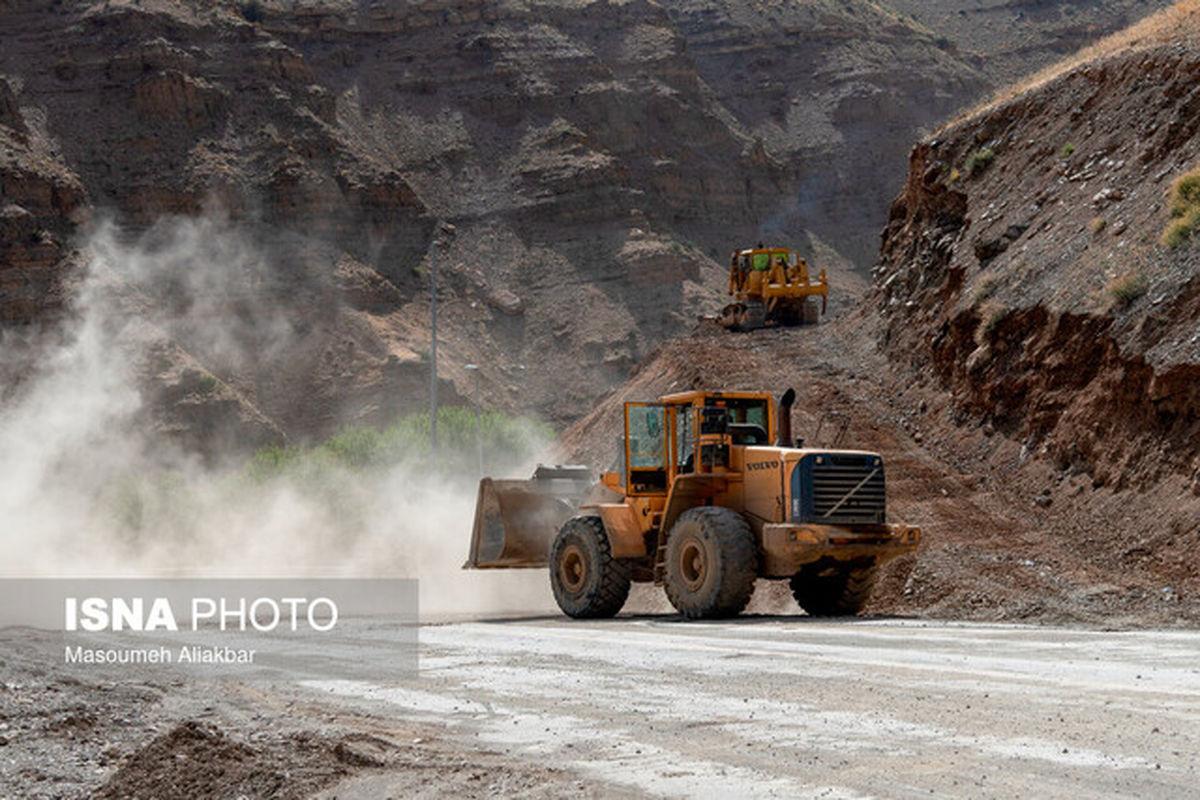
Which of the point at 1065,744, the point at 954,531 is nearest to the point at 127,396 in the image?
the point at 954,531

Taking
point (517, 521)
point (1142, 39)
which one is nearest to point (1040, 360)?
point (1142, 39)

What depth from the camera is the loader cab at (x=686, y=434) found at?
20109 millimetres

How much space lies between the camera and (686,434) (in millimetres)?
20453

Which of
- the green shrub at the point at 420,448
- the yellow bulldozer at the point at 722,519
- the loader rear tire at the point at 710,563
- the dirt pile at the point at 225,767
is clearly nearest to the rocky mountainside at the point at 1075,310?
the yellow bulldozer at the point at 722,519

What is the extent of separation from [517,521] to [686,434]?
13.2 ft

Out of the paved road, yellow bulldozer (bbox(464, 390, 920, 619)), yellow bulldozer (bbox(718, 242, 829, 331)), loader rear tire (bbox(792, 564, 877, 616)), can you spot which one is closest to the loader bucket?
yellow bulldozer (bbox(464, 390, 920, 619))

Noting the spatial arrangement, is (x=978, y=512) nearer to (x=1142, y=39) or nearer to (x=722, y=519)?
(x=722, y=519)

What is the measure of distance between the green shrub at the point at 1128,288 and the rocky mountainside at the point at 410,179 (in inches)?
2197

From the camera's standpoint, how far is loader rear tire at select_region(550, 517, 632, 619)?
20562 mm

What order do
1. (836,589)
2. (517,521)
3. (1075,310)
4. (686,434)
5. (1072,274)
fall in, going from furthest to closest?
(1072,274) < (1075,310) < (517,521) < (686,434) < (836,589)

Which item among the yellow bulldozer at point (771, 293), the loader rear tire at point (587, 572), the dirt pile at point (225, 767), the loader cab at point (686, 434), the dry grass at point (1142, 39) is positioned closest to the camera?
the dirt pile at point (225, 767)

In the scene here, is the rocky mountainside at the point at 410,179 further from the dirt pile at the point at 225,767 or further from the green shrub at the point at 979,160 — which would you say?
the dirt pile at the point at 225,767

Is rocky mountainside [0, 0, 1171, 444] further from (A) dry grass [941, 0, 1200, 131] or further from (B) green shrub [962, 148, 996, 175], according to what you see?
(B) green shrub [962, 148, 996, 175]

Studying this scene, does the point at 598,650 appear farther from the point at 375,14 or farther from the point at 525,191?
the point at 375,14
